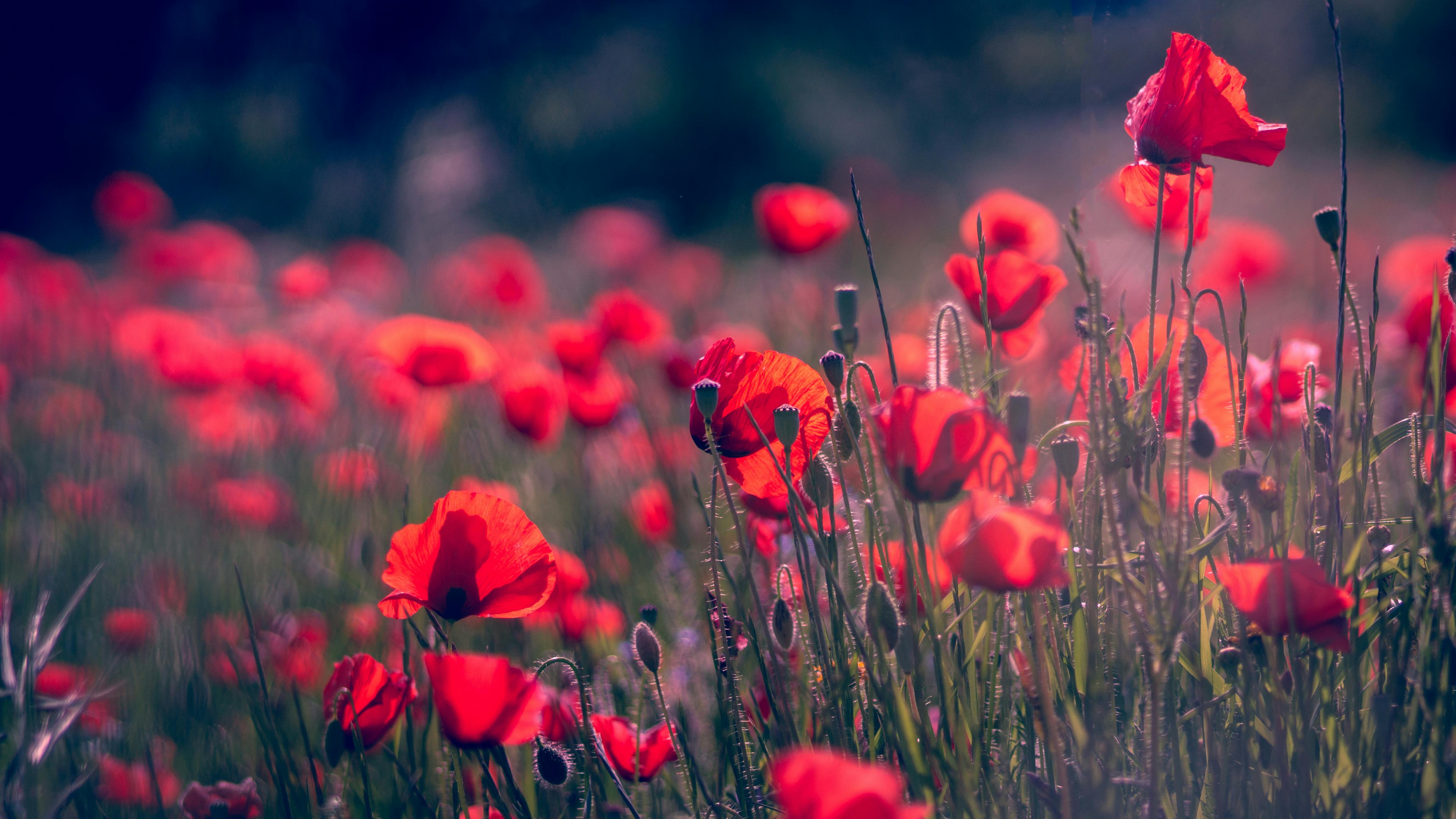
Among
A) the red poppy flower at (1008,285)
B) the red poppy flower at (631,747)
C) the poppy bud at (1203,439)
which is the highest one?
the red poppy flower at (1008,285)

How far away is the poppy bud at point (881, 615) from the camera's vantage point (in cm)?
66

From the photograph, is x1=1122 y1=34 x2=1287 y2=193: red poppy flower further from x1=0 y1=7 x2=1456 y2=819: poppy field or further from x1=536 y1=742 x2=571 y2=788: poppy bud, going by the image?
x1=536 y1=742 x2=571 y2=788: poppy bud

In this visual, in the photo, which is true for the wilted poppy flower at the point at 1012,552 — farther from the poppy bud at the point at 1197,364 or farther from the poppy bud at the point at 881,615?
the poppy bud at the point at 1197,364

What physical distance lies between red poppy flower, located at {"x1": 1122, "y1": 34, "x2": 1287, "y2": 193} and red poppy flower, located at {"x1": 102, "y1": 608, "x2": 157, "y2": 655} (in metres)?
1.64

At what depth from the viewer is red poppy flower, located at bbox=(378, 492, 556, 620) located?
79cm

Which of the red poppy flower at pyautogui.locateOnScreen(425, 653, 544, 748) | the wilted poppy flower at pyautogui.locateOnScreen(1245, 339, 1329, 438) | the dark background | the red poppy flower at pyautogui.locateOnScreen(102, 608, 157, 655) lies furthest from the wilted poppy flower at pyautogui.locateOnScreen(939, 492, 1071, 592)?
the dark background

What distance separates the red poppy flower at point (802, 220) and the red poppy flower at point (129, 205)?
8.95 ft

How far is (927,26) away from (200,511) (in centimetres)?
681

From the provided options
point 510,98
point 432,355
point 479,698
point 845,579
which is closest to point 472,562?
point 479,698

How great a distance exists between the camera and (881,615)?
67 centimetres

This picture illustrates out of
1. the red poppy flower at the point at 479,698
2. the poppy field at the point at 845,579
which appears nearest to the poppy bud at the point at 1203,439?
the poppy field at the point at 845,579

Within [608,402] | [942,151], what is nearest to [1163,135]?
[608,402]

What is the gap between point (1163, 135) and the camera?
0.80 m

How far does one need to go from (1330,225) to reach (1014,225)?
2.68ft
